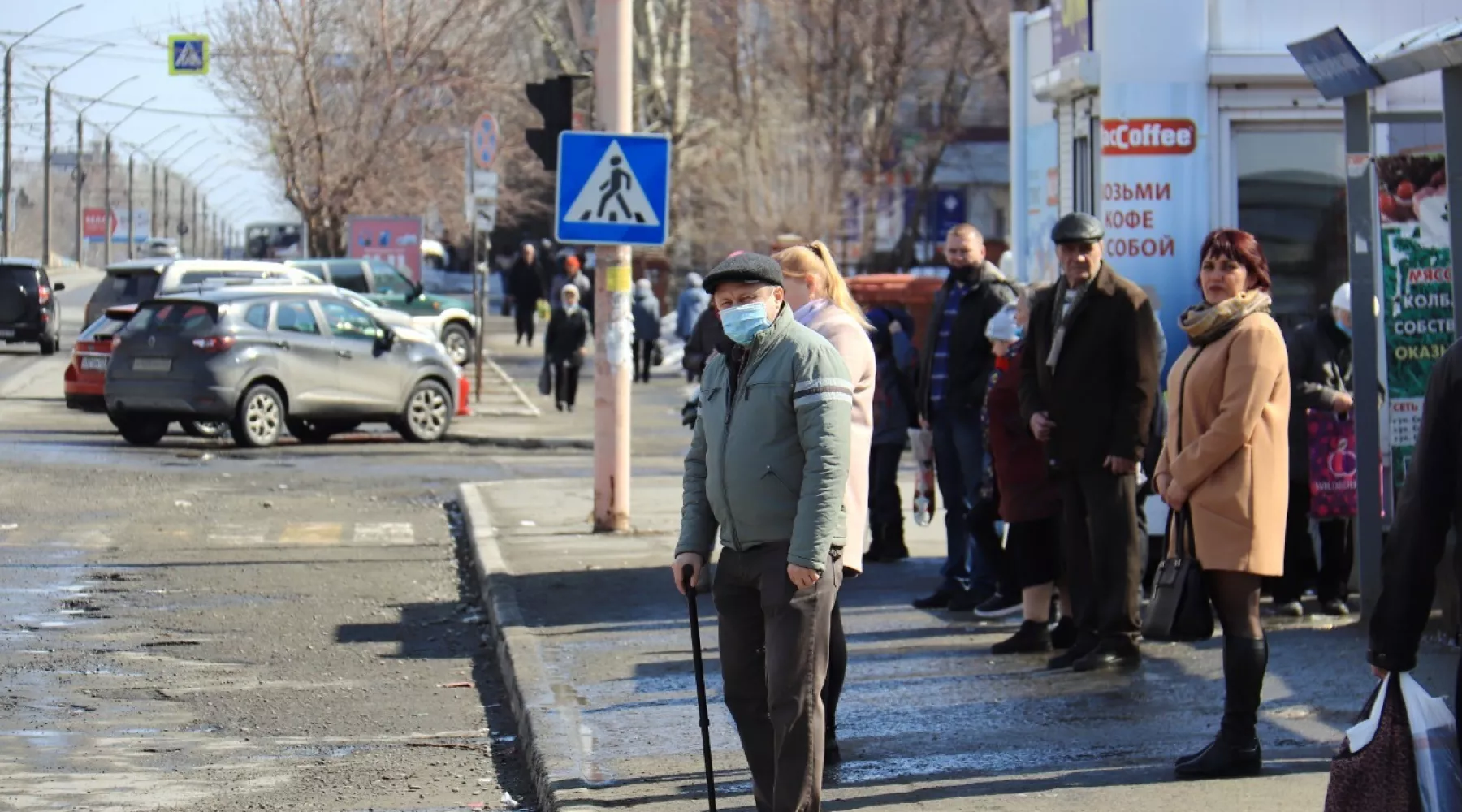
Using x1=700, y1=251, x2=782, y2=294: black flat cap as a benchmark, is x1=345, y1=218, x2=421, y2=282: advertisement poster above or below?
above

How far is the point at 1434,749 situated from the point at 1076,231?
3.98 metres

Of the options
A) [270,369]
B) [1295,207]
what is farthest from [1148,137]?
[270,369]

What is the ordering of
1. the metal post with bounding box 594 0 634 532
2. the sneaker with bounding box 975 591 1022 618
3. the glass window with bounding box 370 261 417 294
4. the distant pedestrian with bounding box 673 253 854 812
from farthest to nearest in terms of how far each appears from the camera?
1. the glass window with bounding box 370 261 417 294
2. the metal post with bounding box 594 0 634 532
3. the sneaker with bounding box 975 591 1022 618
4. the distant pedestrian with bounding box 673 253 854 812

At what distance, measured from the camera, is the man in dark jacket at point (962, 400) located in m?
9.67

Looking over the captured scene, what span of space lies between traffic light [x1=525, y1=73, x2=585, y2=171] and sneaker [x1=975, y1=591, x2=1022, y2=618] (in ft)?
16.0

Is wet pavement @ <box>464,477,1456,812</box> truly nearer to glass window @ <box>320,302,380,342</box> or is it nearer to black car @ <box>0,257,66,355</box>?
glass window @ <box>320,302,380,342</box>

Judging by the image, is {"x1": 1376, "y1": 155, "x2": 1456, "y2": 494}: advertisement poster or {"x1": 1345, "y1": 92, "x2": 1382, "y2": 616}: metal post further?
{"x1": 1376, "y1": 155, "x2": 1456, "y2": 494}: advertisement poster

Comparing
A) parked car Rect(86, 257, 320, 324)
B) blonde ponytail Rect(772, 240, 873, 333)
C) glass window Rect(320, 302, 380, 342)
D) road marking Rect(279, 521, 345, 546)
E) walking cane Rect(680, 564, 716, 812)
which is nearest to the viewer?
walking cane Rect(680, 564, 716, 812)

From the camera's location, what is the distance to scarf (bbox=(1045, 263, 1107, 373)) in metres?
8.03

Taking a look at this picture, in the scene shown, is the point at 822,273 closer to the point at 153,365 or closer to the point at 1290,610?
the point at 1290,610

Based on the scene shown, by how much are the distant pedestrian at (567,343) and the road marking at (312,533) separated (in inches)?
406

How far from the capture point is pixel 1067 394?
8.12 metres

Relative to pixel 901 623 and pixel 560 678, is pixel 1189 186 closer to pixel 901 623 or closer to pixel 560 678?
pixel 901 623

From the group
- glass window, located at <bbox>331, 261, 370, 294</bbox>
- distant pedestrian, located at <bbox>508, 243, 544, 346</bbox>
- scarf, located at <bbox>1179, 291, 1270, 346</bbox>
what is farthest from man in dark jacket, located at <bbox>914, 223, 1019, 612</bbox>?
distant pedestrian, located at <bbox>508, 243, 544, 346</bbox>
